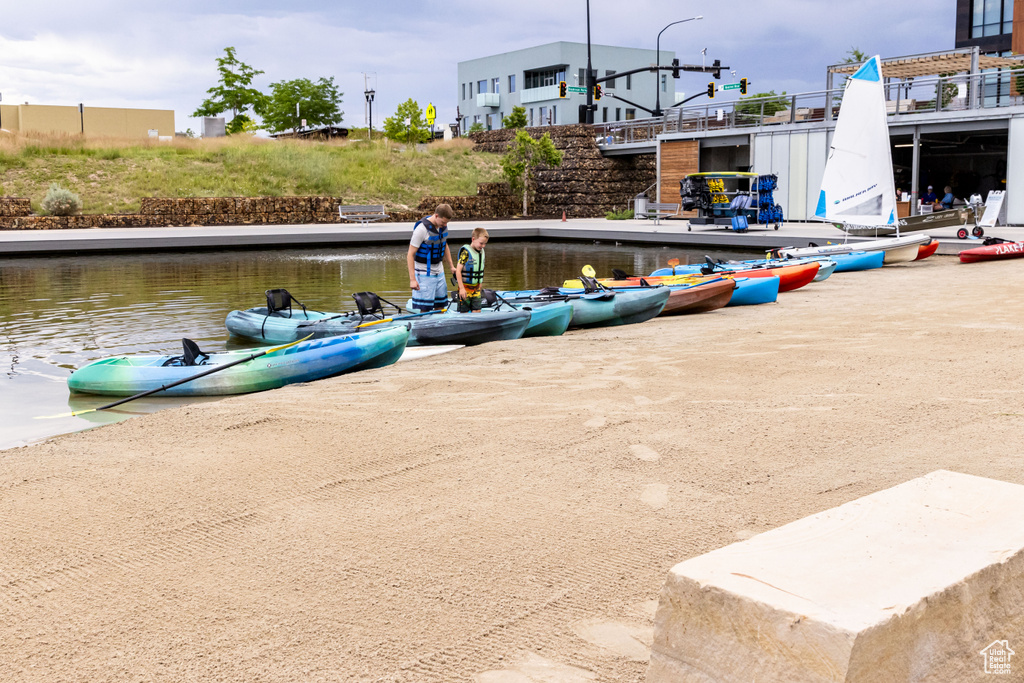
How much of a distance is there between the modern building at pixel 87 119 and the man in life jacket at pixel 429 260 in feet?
140

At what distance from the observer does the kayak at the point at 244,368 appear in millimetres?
9148

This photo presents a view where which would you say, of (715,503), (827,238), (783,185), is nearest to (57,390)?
(715,503)

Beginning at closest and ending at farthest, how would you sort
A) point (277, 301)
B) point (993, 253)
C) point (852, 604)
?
point (852, 604), point (277, 301), point (993, 253)

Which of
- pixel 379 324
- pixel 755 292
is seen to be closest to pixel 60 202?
pixel 379 324

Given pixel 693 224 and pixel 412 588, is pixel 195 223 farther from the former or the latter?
pixel 412 588

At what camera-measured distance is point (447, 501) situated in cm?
512

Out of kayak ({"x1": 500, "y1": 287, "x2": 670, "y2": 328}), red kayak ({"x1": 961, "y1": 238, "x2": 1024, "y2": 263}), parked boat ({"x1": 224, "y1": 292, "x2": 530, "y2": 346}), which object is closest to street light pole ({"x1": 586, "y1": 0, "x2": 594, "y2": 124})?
red kayak ({"x1": 961, "y1": 238, "x2": 1024, "y2": 263})

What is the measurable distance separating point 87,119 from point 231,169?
1669 cm

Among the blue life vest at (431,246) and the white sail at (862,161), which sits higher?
the white sail at (862,161)

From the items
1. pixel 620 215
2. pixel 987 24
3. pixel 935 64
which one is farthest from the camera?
pixel 987 24

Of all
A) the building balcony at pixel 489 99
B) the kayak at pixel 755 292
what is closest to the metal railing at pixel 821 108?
the kayak at pixel 755 292

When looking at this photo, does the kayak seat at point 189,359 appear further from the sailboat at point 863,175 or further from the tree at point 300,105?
the tree at point 300,105

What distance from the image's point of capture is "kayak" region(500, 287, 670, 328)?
12.4 meters

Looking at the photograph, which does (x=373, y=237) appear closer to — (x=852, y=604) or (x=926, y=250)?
(x=926, y=250)
